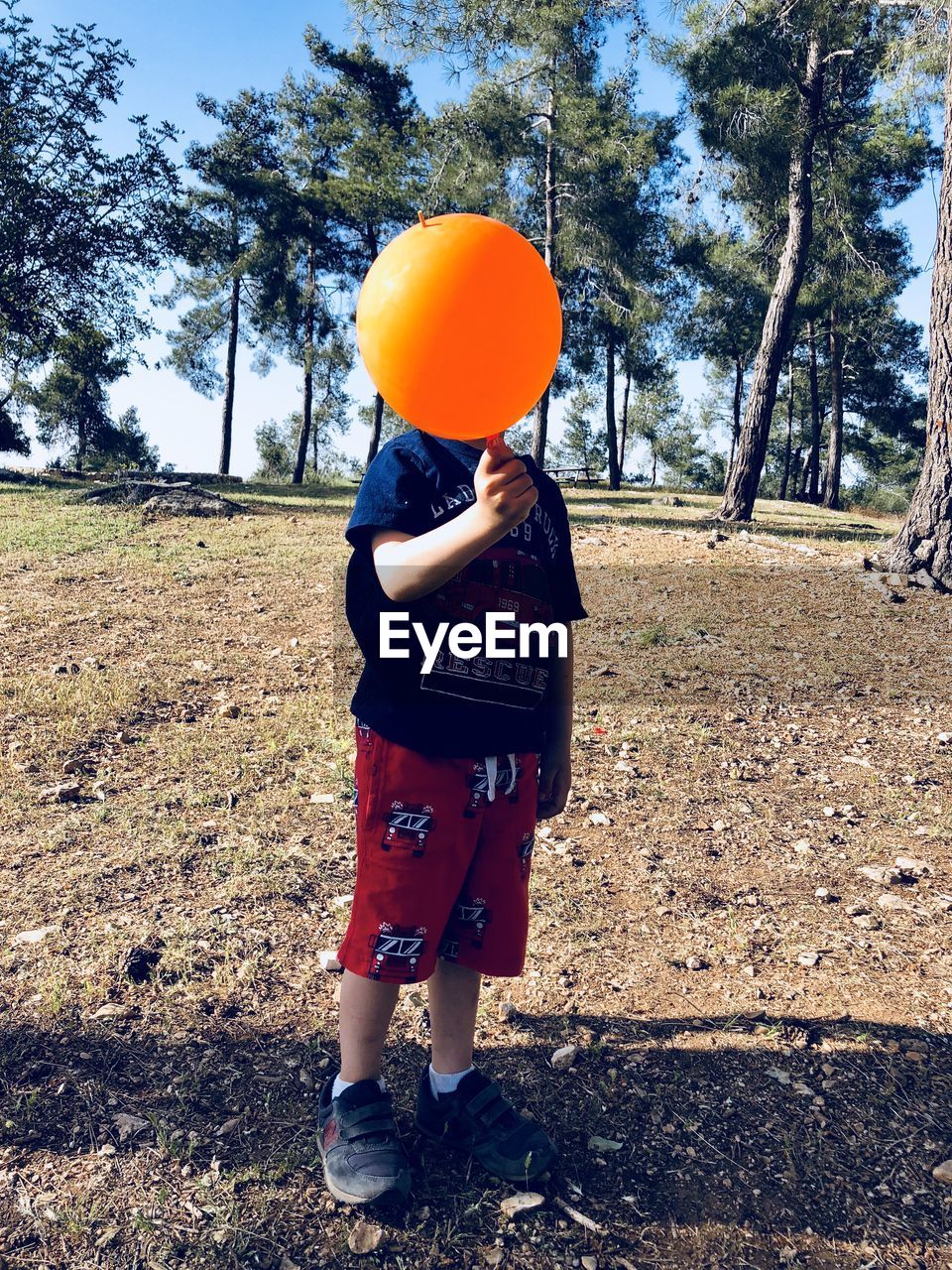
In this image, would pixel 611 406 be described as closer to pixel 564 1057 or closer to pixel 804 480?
pixel 804 480

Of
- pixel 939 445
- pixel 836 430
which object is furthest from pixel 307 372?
pixel 939 445

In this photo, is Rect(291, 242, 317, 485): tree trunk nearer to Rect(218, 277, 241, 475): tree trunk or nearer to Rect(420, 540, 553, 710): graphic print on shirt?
Rect(218, 277, 241, 475): tree trunk

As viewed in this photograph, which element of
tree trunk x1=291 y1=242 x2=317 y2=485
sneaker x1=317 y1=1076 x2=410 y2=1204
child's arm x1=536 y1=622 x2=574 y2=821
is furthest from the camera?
tree trunk x1=291 y1=242 x2=317 y2=485

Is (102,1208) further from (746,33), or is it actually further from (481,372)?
(746,33)

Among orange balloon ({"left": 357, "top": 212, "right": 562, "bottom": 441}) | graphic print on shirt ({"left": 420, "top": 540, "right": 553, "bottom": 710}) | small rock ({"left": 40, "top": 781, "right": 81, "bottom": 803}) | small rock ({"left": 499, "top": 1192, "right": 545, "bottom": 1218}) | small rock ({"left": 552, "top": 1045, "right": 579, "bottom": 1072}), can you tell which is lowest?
small rock ({"left": 499, "top": 1192, "right": 545, "bottom": 1218})

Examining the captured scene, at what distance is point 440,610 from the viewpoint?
200 centimetres

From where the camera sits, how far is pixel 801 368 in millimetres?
34281

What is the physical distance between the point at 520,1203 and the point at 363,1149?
1.26 feet

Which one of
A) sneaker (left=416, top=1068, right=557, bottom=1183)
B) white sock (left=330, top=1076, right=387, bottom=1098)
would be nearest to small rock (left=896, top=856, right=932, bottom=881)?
sneaker (left=416, top=1068, right=557, bottom=1183)

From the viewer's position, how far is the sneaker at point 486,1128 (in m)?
2.20

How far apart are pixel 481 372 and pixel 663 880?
8.56 ft

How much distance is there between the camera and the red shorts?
1985 mm

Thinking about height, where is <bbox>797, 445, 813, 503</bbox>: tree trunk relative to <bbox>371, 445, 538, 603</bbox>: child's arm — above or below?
above

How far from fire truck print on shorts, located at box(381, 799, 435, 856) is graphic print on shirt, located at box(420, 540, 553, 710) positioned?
0.25 metres
